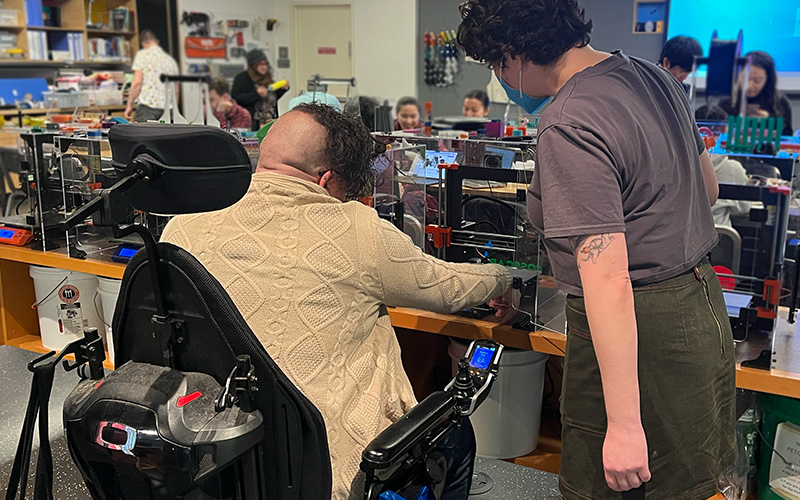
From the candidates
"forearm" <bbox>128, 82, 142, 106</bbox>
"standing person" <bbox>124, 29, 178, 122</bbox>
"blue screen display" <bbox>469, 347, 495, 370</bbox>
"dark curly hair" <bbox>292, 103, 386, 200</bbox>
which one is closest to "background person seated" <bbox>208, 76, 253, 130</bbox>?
"standing person" <bbox>124, 29, 178, 122</bbox>

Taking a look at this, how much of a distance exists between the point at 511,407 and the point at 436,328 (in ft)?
1.17

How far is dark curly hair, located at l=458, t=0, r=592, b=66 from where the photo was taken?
3.89 feet

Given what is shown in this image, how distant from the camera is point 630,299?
107 centimetres

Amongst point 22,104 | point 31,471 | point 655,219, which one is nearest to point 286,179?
point 655,219

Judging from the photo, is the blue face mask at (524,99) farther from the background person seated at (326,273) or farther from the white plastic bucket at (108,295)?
the white plastic bucket at (108,295)

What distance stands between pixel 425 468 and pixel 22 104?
6283 millimetres

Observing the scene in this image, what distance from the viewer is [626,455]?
111cm

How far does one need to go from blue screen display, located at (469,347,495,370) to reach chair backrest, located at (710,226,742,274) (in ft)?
1.95

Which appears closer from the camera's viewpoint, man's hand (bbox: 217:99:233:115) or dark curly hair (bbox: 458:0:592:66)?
dark curly hair (bbox: 458:0:592:66)

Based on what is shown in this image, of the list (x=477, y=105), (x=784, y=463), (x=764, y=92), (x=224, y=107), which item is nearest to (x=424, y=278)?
(x=784, y=463)

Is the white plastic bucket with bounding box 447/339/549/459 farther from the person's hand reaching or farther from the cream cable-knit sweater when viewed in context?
the cream cable-knit sweater

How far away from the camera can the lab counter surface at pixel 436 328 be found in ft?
4.97

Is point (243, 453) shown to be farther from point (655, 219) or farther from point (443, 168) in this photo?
point (443, 168)

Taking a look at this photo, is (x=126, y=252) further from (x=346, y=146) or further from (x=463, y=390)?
(x=463, y=390)
